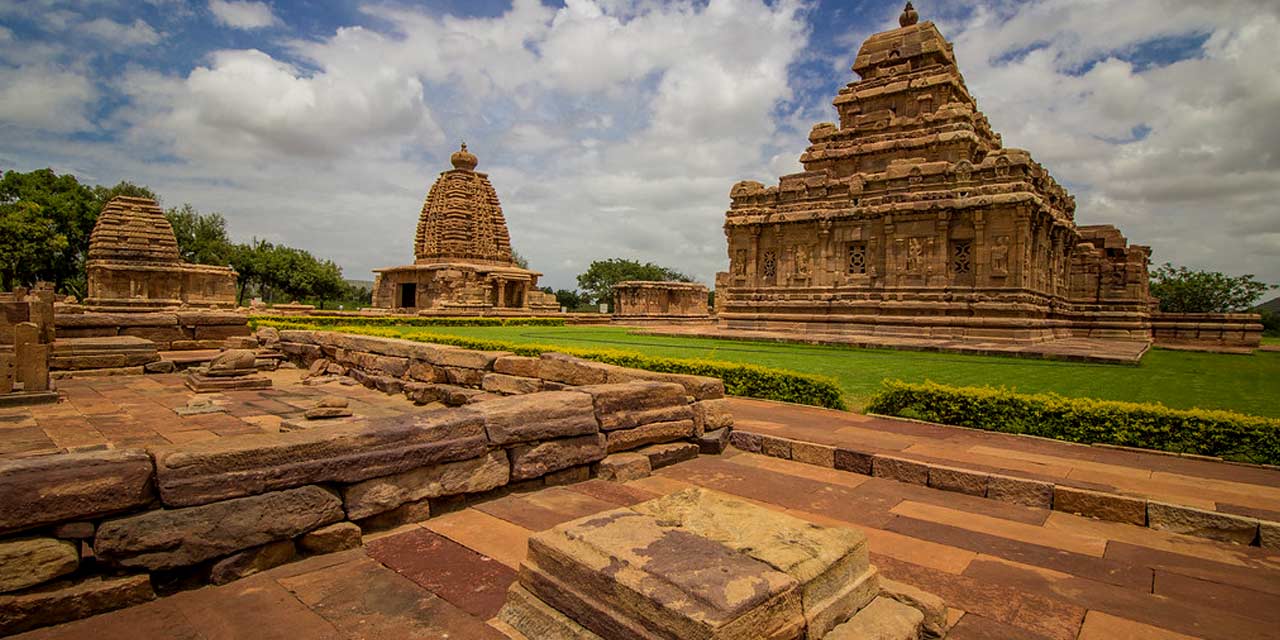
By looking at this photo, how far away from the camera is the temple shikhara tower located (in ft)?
55.4

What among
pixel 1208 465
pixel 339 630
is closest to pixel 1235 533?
pixel 1208 465

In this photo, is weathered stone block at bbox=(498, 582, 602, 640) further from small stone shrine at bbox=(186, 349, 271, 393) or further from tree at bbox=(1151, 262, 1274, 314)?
tree at bbox=(1151, 262, 1274, 314)

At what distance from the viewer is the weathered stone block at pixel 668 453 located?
5230 mm

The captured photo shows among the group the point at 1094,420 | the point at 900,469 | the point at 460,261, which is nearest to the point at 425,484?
the point at 900,469

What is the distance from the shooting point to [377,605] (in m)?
2.79

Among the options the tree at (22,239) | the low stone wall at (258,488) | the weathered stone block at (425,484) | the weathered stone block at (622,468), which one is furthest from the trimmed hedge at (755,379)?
the tree at (22,239)

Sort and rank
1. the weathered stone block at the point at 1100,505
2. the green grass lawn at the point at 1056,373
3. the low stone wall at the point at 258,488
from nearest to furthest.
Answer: the low stone wall at the point at 258,488 < the weathered stone block at the point at 1100,505 < the green grass lawn at the point at 1056,373

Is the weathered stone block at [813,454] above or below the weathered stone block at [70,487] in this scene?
below

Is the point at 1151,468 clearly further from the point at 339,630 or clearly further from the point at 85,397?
the point at 85,397

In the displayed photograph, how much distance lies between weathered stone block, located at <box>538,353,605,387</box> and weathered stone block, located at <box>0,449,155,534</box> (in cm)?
492

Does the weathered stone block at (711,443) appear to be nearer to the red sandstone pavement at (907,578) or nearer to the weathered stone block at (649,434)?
the weathered stone block at (649,434)

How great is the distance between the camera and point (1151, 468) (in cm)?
498

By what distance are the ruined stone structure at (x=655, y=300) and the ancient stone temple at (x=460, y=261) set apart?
5.90 meters

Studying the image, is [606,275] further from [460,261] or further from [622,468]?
[622,468]
